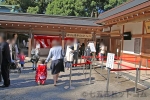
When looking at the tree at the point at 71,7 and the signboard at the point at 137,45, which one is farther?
the tree at the point at 71,7

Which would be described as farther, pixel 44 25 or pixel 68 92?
pixel 44 25

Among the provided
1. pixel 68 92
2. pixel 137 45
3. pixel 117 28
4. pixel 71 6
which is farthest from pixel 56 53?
pixel 71 6

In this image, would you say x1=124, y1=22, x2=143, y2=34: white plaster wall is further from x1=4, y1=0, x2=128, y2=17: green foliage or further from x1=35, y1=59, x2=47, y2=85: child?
x1=4, y1=0, x2=128, y2=17: green foliage

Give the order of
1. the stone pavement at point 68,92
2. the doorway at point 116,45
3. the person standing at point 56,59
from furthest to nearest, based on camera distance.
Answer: the doorway at point 116,45
the person standing at point 56,59
the stone pavement at point 68,92

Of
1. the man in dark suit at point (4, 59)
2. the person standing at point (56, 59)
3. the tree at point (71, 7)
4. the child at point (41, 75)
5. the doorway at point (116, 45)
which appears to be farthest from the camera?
the tree at point (71, 7)

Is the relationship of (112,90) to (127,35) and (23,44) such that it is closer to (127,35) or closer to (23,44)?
(127,35)

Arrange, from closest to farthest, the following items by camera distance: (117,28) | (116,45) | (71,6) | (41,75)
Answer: (41,75), (117,28), (116,45), (71,6)

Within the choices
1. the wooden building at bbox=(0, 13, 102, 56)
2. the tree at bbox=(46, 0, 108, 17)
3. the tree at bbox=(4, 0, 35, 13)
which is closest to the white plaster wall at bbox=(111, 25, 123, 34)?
the wooden building at bbox=(0, 13, 102, 56)

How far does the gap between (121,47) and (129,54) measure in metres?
→ 1.36

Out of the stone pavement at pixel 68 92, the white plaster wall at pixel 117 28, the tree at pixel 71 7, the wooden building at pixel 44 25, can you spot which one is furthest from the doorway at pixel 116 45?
the tree at pixel 71 7

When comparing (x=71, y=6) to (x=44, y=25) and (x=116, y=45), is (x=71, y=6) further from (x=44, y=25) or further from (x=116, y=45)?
(x=44, y=25)

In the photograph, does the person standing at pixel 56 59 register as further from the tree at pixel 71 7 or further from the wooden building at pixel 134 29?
the tree at pixel 71 7

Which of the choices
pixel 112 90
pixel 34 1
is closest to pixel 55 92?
pixel 112 90

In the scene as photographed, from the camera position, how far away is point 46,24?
477 inches
